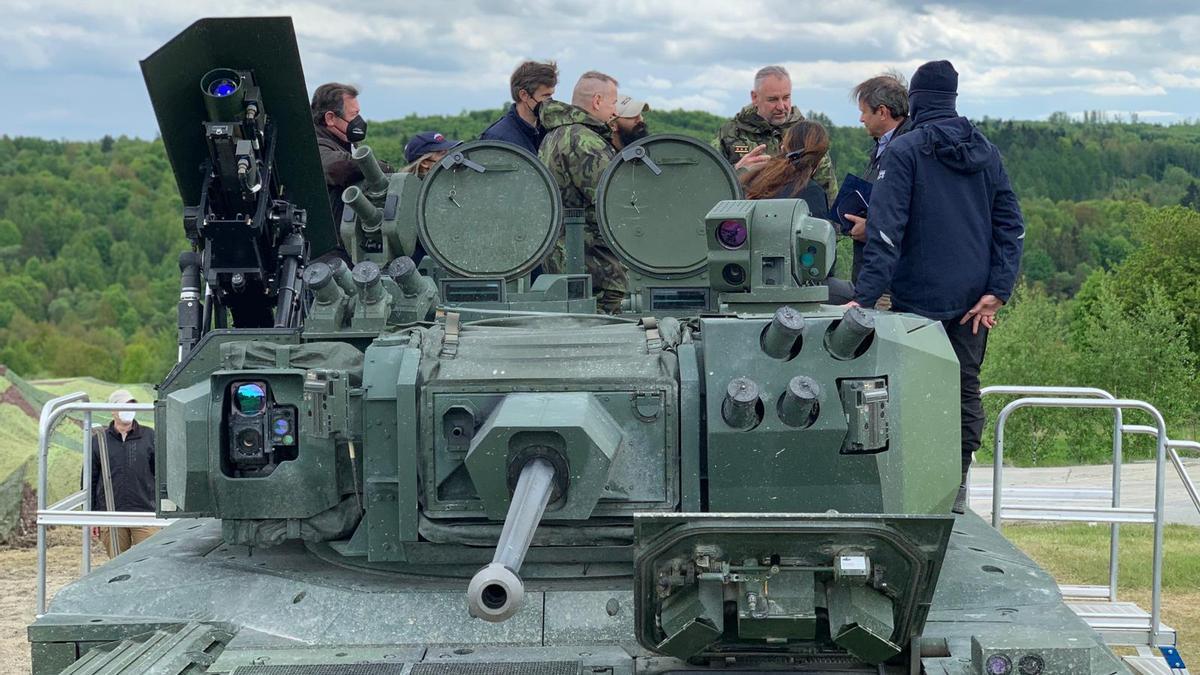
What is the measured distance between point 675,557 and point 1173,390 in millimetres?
33696

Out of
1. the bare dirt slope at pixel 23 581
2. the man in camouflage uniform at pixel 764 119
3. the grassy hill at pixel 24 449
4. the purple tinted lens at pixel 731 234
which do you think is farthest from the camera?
the grassy hill at pixel 24 449

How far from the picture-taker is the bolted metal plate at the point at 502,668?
20.6ft

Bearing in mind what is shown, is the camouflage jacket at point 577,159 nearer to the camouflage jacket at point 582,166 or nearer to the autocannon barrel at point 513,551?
the camouflage jacket at point 582,166

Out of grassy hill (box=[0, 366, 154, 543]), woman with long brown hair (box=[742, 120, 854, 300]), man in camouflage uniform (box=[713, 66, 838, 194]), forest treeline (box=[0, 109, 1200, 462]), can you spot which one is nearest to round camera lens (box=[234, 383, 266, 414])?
woman with long brown hair (box=[742, 120, 854, 300])

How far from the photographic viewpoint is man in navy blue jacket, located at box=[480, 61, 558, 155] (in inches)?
434

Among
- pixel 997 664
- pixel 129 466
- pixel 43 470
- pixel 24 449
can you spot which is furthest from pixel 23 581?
pixel 997 664

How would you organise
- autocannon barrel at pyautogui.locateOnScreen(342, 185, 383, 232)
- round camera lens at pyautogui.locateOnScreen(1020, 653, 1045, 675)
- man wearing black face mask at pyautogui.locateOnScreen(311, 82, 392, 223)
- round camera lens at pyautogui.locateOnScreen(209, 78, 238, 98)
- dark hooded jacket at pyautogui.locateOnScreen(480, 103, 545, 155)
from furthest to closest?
man wearing black face mask at pyautogui.locateOnScreen(311, 82, 392, 223) < dark hooded jacket at pyautogui.locateOnScreen(480, 103, 545, 155) < autocannon barrel at pyautogui.locateOnScreen(342, 185, 383, 232) < round camera lens at pyautogui.locateOnScreen(209, 78, 238, 98) < round camera lens at pyautogui.locateOnScreen(1020, 653, 1045, 675)

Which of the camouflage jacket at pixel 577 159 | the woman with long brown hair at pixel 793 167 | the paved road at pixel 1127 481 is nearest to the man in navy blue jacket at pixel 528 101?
the camouflage jacket at pixel 577 159

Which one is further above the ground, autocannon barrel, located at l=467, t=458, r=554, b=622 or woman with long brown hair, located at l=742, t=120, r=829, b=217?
woman with long brown hair, located at l=742, t=120, r=829, b=217

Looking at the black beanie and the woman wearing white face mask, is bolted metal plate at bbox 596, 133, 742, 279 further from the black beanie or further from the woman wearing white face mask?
the woman wearing white face mask

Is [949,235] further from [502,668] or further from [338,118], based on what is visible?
[338,118]

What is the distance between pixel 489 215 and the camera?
8922 mm

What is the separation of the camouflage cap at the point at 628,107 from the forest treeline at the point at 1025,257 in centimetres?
2093

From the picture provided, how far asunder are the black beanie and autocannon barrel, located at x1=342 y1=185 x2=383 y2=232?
Result: 3.39m
